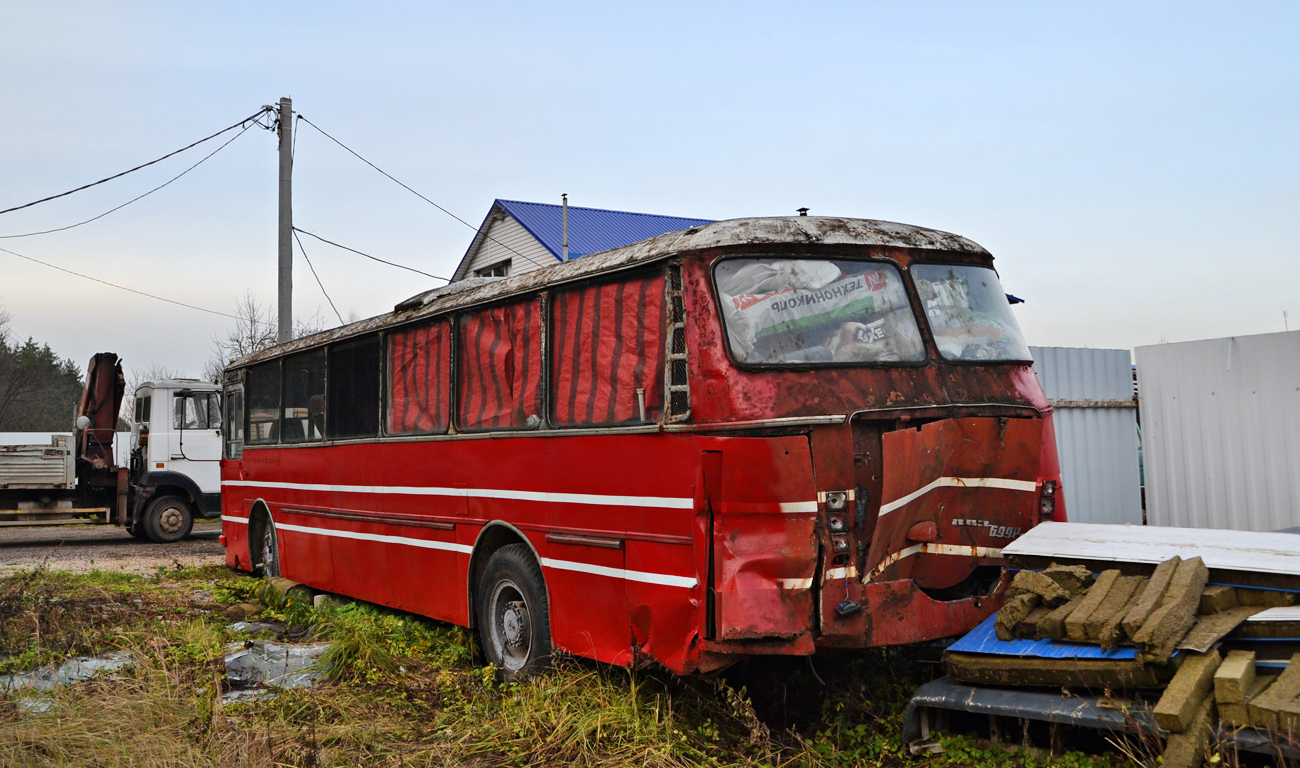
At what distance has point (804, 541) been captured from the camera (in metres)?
4.89

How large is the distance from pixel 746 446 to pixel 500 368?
8.14 feet

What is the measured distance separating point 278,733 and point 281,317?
12520 millimetres

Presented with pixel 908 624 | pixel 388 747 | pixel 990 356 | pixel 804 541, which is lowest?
pixel 388 747

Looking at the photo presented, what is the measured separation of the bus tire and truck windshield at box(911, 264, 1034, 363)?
2.84m

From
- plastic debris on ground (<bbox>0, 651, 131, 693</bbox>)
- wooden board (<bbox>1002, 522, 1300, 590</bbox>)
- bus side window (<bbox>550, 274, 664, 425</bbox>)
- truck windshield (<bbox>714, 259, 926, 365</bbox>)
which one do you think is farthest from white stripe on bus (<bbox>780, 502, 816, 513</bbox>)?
plastic debris on ground (<bbox>0, 651, 131, 693</bbox>)

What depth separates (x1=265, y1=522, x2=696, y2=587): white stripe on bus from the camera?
5.23 m

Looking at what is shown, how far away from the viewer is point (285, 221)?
17484mm

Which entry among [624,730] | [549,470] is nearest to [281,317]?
[549,470]

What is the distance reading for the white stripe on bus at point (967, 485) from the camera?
16.8ft

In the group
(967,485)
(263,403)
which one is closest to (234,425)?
(263,403)

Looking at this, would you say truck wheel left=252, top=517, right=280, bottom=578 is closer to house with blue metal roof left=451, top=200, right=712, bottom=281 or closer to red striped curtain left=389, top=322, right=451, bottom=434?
red striped curtain left=389, top=322, right=451, bottom=434

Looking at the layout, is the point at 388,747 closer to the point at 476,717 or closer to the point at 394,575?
the point at 476,717

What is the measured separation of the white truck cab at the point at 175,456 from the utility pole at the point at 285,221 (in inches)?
98.4

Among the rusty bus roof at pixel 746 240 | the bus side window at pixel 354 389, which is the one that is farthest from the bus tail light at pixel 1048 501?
the bus side window at pixel 354 389
